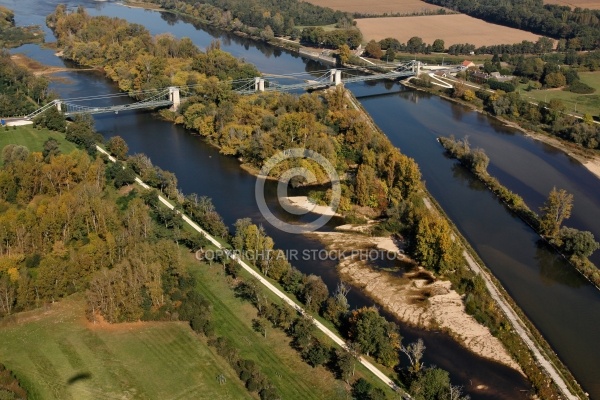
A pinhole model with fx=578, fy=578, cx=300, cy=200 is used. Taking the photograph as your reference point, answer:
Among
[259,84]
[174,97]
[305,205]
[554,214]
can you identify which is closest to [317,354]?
[305,205]

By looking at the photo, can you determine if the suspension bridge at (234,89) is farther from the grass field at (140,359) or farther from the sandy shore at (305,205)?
the grass field at (140,359)

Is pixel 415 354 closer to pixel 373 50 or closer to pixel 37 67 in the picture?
pixel 373 50

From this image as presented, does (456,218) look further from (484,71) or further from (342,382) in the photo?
(484,71)

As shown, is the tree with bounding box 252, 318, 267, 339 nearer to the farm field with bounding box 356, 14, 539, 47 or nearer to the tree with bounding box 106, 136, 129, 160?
the tree with bounding box 106, 136, 129, 160

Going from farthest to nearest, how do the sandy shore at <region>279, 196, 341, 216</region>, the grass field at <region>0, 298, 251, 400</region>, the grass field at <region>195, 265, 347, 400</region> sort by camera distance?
the sandy shore at <region>279, 196, 341, 216</region> < the grass field at <region>195, 265, 347, 400</region> < the grass field at <region>0, 298, 251, 400</region>

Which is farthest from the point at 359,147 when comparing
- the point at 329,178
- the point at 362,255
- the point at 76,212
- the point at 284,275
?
the point at 76,212

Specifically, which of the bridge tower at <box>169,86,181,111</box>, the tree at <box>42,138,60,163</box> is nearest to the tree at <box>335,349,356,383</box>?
the tree at <box>42,138,60,163</box>
